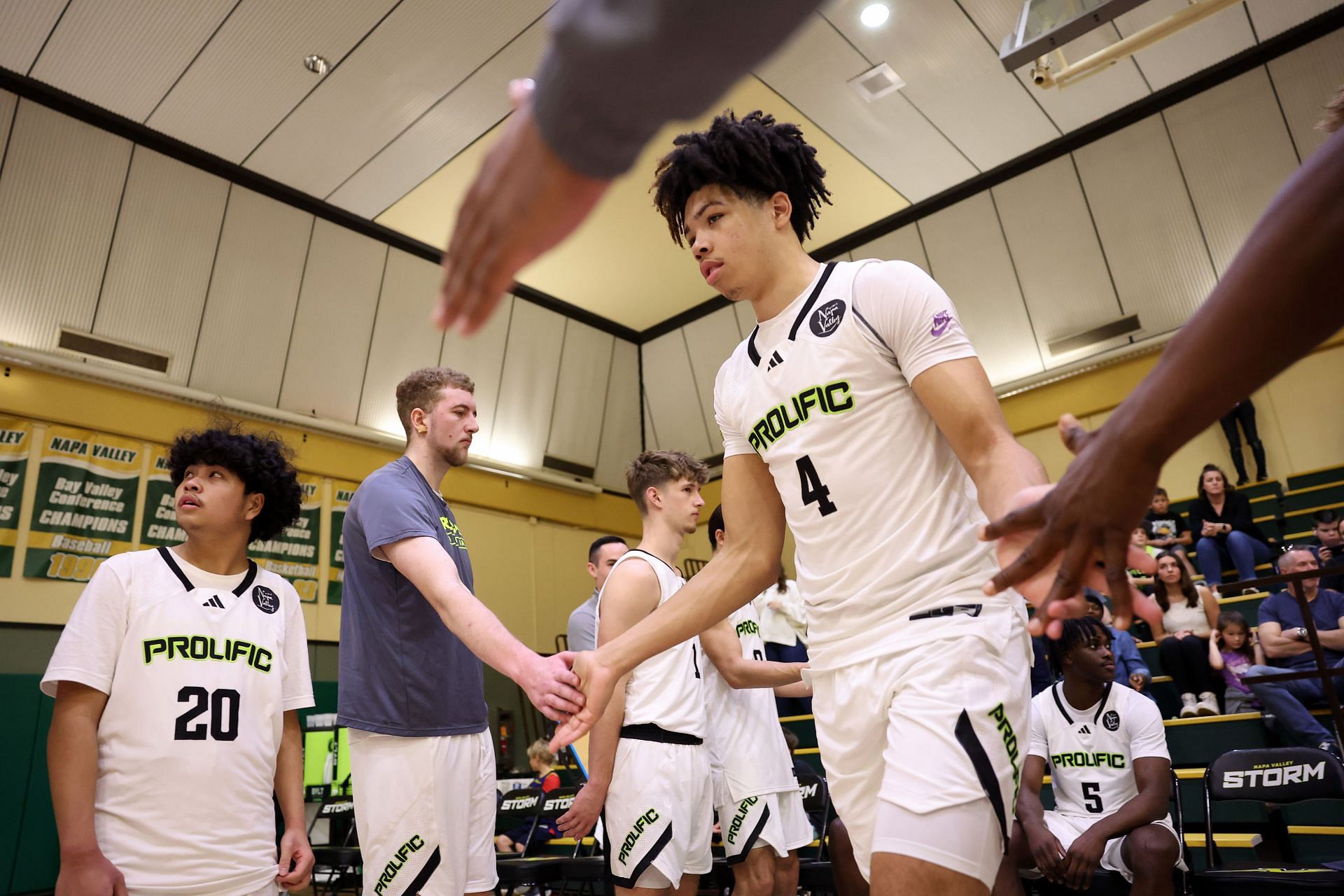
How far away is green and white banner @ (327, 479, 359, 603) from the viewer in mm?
10781

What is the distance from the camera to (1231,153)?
10.7m

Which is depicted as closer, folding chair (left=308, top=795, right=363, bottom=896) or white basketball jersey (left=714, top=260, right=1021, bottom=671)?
white basketball jersey (left=714, top=260, right=1021, bottom=671)

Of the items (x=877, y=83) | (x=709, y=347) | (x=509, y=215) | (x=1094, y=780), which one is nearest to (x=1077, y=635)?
(x=1094, y=780)

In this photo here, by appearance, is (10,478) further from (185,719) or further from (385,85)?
(185,719)

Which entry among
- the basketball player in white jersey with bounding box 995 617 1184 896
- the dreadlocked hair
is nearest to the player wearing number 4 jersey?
the basketball player in white jersey with bounding box 995 617 1184 896

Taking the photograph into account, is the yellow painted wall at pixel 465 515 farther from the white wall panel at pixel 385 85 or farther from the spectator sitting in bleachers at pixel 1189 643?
the spectator sitting in bleachers at pixel 1189 643

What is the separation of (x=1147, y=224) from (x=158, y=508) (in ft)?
39.4

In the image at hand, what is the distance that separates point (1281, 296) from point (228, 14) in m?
9.80

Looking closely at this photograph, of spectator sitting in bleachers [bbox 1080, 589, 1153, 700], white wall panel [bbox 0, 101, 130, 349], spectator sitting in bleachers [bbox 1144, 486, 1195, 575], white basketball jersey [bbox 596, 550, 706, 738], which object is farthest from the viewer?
spectator sitting in bleachers [bbox 1144, 486, 1195, 575]

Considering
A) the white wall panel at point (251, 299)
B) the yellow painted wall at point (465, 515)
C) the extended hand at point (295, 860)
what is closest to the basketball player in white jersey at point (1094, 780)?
the extended hand at point (295, 860)

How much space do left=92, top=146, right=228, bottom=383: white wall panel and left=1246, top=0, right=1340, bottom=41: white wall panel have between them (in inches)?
458

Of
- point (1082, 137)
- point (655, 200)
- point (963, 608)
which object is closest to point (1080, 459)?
point (963, 608)

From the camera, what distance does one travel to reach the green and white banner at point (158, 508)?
30.8ft

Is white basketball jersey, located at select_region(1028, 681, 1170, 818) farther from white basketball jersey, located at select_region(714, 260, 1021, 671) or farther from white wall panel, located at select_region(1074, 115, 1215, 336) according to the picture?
white wall panel, located at select_region(1074, 115, 1215, 336)
